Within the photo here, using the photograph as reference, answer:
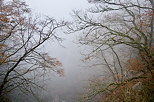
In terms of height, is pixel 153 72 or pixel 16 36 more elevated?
pixel 16 36

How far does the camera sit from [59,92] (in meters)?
28.3

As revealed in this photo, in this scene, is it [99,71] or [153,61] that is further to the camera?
[99,71]

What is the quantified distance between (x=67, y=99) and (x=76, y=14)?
61.3ft

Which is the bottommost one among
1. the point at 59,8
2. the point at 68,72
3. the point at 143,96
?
the point at 143,96

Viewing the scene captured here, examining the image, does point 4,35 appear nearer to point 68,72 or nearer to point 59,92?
point 59,92

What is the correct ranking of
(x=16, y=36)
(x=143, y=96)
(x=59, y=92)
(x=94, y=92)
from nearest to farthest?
(x=143, y=96) → (x=94, y=92) → (x=16, y=36) → (x=59, y=92)

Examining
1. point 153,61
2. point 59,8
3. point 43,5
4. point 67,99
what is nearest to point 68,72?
point 67,99

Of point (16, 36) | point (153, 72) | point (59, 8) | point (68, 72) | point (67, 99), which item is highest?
point (59, 8)

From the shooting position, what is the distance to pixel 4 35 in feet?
30.9

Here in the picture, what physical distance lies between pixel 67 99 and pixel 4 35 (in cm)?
1844

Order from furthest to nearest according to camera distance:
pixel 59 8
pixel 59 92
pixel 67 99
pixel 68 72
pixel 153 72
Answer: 1. pixel 59 8
2. pixel 68 72
3. pixel 59 92
4. pixel 67 99
5. pixel 153 72

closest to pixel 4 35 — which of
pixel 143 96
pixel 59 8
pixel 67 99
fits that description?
pixel 143 96

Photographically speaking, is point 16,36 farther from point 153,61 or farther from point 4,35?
point 153,61

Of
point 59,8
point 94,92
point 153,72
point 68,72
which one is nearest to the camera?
point 153,72
